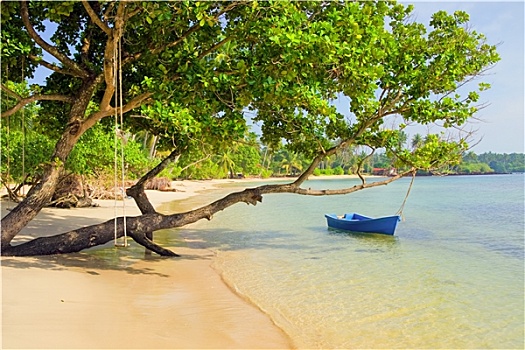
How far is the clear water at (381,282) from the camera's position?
19.7ft

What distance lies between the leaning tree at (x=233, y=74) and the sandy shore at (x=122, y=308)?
35.1 inches

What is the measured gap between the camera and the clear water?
600 cm

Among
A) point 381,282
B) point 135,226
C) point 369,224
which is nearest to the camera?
point 135,226

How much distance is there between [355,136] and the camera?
344 inches

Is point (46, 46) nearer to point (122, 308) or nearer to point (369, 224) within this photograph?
point (122, 308)

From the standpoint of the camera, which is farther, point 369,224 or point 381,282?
point 369,224

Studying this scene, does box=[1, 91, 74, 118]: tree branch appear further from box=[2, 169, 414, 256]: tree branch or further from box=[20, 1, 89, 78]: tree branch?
box=[2, 169, 414, 256]: tree branch

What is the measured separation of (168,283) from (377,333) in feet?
11.3

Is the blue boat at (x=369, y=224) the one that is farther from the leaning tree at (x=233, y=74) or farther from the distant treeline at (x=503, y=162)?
the distant treeline at (x=503, y=162)

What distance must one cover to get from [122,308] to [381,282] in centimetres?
500

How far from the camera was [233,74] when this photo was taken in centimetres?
713

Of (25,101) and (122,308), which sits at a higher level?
(25,101)

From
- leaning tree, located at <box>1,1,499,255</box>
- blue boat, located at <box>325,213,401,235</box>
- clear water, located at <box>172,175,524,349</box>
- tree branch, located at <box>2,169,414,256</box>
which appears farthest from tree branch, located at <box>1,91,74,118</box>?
blue boat, located at <box>325,213,401,235</box>

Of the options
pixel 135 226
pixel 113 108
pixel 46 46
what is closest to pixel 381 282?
pixel 135 226
